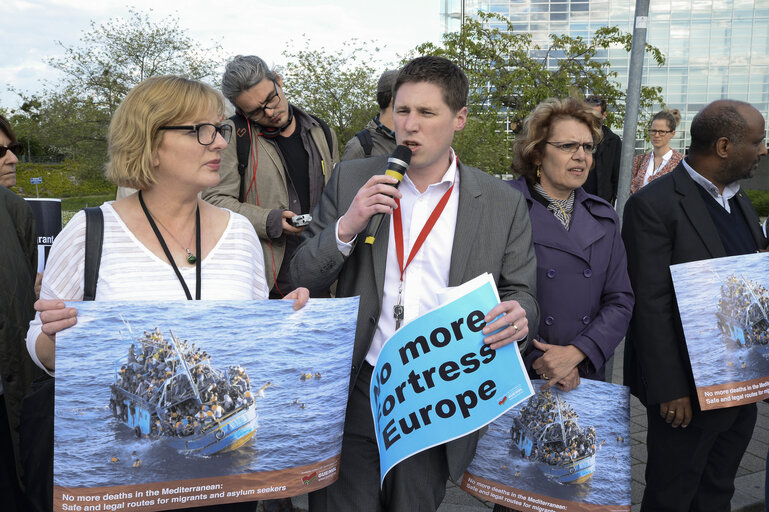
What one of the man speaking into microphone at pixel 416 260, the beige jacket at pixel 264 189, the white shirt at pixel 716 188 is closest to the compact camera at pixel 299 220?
the beige jacket at pixel 264 189

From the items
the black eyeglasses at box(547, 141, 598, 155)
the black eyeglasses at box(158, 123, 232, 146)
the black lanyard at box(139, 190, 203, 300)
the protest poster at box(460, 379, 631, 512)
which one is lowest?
the protest poster at box(460, 379, 631, 512)

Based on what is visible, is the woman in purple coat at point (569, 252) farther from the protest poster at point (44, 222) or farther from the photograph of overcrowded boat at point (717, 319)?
the protest poster at point (44, 222)

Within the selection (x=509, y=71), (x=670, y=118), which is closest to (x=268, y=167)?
(x=670, y=118)

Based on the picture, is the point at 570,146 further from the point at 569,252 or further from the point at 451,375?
the point at 451,375

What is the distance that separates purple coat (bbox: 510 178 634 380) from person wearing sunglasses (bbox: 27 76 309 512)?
134 cm

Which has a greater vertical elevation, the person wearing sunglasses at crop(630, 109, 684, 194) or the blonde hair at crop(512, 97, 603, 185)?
the blonde hair at crop(512, 97, 603, 185)

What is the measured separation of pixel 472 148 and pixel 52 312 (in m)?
20.2

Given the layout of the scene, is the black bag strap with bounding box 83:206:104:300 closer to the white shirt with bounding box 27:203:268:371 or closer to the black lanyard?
the white shirt with bounding box 27:203:268:371

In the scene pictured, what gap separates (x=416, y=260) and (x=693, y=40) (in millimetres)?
45417

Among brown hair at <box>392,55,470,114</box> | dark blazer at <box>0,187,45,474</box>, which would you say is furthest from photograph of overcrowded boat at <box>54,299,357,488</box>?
dark blazer at <box>0,187,45,474</box>

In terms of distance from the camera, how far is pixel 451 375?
2236mm

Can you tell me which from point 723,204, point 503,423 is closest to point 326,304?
point 503,423

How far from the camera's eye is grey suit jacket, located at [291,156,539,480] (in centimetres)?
250

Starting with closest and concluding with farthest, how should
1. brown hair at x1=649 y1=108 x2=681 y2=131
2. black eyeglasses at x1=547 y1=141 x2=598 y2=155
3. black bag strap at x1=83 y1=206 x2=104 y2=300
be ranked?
black bag strap at x1=83 y1=206 x2=104 y2=300, black eyeglasses at x1=547 y1=141 x2=598 y2=155, brown hair at x1=649 y1=108 x2=681 y2=131
